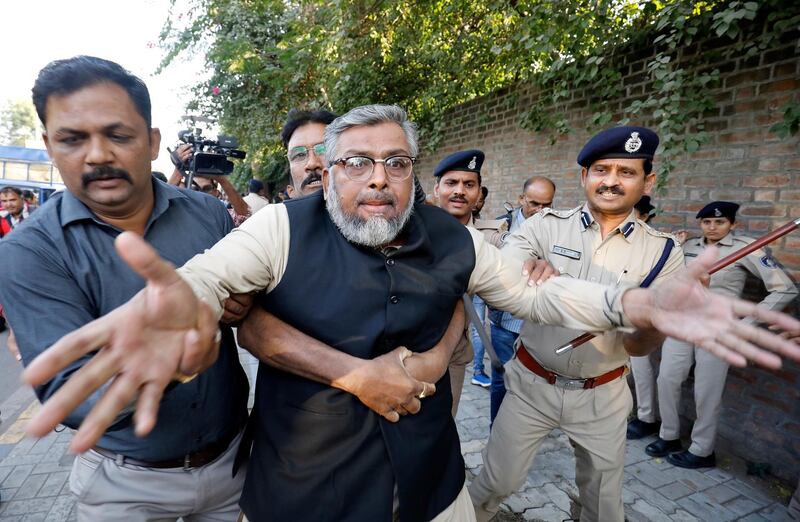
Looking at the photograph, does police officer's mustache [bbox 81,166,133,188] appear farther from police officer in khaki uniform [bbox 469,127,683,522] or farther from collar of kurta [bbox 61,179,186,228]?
police officer in khaki uniform [bbox 469,127,683,522]

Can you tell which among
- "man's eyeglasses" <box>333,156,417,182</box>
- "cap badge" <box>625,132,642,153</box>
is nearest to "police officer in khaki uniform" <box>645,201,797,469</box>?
"cap badge" <box>625,132,642,153</box>

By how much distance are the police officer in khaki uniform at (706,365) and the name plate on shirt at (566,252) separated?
5.49ft

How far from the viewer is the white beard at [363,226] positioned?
1.53m

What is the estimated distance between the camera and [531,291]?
1.72 m

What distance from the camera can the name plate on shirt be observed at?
252cm

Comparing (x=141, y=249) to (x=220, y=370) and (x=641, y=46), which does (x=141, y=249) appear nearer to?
(x=220, y=370)

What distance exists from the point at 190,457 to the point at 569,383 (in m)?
1.92

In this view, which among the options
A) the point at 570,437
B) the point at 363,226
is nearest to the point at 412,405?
the point at 363,226

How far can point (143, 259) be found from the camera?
0.88 meters

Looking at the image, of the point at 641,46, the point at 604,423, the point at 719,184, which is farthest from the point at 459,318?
the point at 641,46

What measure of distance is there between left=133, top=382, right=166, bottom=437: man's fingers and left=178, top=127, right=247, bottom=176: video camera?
9.32ft

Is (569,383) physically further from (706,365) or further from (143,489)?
(143,489)

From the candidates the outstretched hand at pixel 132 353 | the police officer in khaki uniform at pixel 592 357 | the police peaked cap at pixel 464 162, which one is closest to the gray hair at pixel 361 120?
the outstretched hand at pixel 132 353

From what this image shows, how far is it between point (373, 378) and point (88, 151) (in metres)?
1.14
